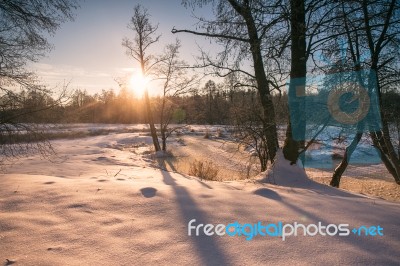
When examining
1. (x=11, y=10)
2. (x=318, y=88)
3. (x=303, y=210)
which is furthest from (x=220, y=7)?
(x=303, y=210)

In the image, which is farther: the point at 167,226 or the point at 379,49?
the point at 379,49

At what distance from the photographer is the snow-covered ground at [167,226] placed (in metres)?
1.80

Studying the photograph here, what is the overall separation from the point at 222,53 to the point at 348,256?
5.22 m

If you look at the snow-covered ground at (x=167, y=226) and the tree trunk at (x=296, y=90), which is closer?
the snow-covered ground at (x=167, y=226)

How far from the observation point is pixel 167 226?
2.28m

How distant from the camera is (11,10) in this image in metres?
4.64

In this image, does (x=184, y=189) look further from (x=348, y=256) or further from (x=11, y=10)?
(x=11, y=10)

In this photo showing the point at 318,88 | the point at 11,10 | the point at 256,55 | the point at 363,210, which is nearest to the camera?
the point at 363,210

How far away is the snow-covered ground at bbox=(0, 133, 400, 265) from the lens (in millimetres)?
1801

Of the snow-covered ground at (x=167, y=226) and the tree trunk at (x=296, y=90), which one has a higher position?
the tree trunk at (x=296, y=90)

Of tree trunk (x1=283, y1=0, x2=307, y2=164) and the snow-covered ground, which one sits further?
tree trunk (x1=283, y1=0, x2=307, y2=164)

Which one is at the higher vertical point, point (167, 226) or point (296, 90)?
point (296, 90)

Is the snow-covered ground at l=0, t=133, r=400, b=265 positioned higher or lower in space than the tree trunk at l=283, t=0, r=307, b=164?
lower

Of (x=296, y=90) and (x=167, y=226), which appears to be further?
(x=296, y=90)
